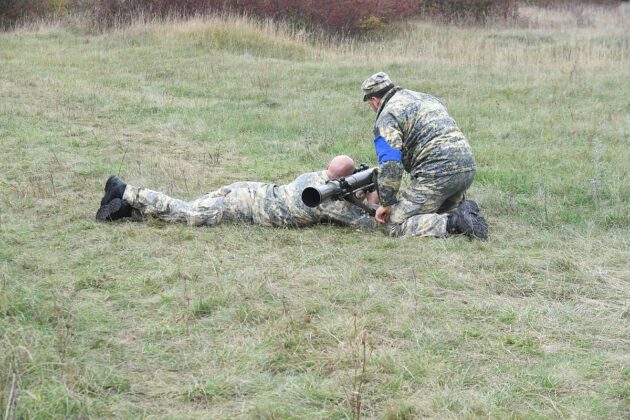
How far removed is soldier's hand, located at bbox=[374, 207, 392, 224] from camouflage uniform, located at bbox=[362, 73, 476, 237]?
0.04 metres

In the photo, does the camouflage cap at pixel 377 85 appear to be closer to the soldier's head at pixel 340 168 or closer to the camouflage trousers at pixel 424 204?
the soldier's head at pixel 340 168

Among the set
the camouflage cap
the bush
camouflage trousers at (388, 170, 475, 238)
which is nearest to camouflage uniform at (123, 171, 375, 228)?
camouflage trousers at (388, 170, 475, 238)

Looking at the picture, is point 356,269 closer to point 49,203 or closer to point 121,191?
point 121,191

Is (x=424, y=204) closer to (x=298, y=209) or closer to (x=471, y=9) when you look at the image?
(x=298, y=209)

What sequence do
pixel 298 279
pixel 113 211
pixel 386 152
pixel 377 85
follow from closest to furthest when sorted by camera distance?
pixel 298 279
pixel 386 152
pixel 377 85
pixel 113 211

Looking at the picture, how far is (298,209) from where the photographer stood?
6.15m

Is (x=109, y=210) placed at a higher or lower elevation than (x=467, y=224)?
lower

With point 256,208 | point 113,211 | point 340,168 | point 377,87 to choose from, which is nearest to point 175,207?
point 113,211

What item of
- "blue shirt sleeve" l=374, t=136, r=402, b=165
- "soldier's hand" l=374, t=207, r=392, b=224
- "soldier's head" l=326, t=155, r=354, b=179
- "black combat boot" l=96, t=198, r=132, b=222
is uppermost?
"blue shirt sleeve" l=374, t=136, r=402, b=165

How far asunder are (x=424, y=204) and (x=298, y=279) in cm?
161

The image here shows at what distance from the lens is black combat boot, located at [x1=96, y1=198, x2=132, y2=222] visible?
6.16m

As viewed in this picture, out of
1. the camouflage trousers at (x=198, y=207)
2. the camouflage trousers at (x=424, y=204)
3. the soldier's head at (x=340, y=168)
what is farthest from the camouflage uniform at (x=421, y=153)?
the camouflage trousers at (x=198, y=207)

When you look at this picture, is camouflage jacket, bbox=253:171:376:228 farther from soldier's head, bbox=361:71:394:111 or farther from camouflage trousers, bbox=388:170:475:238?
soldier's head, bbox=361:71:394:111

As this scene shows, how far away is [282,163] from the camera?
28.2 ft
